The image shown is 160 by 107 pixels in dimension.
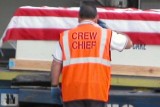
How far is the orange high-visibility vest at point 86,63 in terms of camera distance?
4.85 m

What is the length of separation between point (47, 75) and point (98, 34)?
54.7 inches

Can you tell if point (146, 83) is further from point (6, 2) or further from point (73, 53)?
point (6, 2)

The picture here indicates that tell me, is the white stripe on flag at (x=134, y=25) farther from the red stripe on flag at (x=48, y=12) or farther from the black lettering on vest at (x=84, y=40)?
the black lettering on vest at (x=84, y=40)

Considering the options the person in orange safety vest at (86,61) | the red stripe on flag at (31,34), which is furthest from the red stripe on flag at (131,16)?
the person in orange safety vest at (86,61)

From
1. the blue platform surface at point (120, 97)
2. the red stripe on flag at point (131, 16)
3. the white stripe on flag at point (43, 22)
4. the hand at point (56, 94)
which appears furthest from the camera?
the white stripe on flag at point (43, 22)

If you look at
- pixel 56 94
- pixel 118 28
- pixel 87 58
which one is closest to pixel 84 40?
pixel 87 58

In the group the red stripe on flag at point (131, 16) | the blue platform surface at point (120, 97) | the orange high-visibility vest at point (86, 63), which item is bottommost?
the blue platform surface at point (120, 97)

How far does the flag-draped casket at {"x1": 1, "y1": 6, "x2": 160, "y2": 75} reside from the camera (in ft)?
20.4

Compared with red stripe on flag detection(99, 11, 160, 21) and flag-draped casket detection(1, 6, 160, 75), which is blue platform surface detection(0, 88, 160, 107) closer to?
flag-draped casket detection(1, 6, 160, 75)

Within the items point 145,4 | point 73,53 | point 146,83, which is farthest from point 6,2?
point 73,53

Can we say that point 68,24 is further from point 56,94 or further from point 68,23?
point 56,94

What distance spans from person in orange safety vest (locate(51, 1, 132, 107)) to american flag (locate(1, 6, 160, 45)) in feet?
4.17

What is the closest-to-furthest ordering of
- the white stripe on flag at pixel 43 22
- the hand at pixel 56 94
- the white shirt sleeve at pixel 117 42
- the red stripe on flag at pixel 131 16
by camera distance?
the white shirt sleeve at pixel 117 42
the hand at pixel 56 94
the red stripe on flag at pixel 131 16
the white stripe on flag at pixel 43 22

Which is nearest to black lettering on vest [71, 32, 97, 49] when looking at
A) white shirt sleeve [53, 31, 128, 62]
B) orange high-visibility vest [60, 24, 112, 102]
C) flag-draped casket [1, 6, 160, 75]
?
orange high-visibility vest [60, 24, 112, 102]
